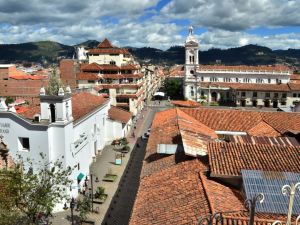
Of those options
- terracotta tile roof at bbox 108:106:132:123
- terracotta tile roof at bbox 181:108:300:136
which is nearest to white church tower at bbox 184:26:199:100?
terracotta tile roof at bbox 108:106:132:123

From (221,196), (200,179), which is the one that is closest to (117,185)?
(200,179)

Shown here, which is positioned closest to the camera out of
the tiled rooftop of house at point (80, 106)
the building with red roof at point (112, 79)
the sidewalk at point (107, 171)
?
the sidewalk at point (107, 171)

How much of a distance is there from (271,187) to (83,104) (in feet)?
84.8

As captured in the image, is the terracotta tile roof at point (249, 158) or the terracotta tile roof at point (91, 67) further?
→ the terracotta tile roof at point (91, 67)

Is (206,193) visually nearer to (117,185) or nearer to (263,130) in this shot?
(263,130)

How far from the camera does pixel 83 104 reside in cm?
3656

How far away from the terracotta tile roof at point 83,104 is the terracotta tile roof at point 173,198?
14284mm

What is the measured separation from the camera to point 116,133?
1834 inches

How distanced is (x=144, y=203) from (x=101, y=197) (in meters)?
13.4

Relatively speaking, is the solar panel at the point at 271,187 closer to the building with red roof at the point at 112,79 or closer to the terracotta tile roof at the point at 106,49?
the building with red roof at the point at 112,79

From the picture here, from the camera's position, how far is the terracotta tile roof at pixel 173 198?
44.0ft

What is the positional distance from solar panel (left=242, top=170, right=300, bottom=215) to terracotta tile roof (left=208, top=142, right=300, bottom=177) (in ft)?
2.81

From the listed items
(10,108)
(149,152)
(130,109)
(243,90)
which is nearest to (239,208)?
(149,152)

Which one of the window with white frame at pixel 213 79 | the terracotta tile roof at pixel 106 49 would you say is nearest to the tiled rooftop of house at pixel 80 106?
the terracotta tile roof at pixel 106 49
